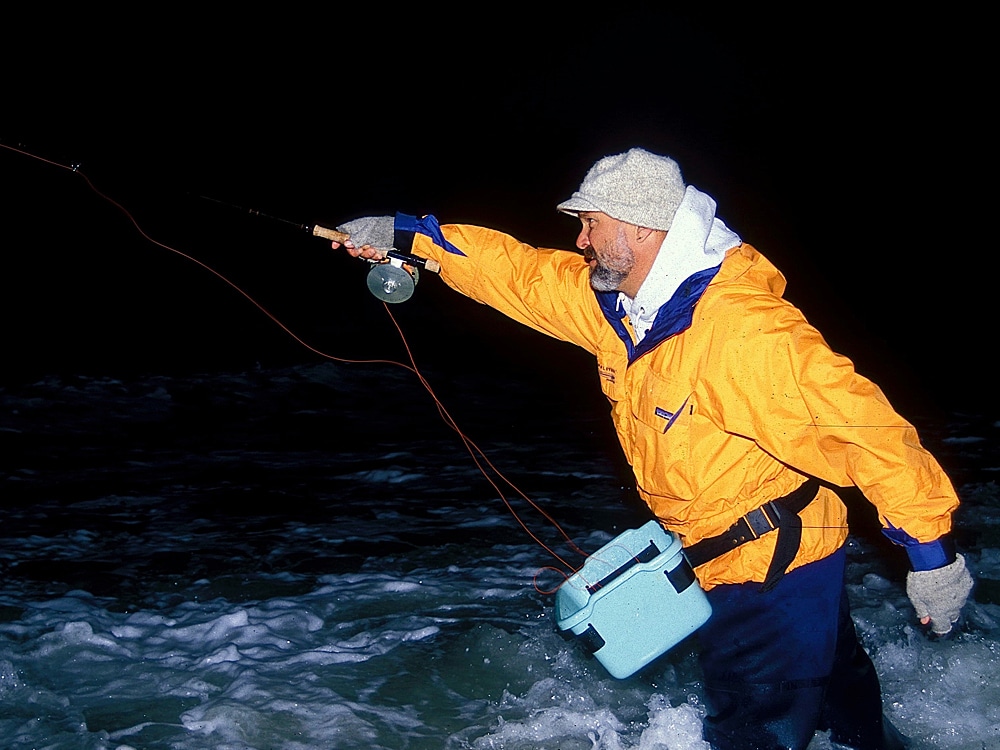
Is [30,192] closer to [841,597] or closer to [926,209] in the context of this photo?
[841,597]

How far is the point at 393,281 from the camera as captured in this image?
3.86 meters

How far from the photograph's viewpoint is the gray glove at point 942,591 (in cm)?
279

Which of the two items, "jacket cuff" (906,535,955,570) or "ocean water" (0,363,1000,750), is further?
"ocean water" (0,363,1000,750)

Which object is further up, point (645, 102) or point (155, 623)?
point (645, 102)

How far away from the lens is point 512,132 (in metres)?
38.4

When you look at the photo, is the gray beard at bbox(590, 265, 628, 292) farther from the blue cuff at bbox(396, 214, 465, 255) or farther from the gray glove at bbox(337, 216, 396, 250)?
the gray glove at bbox(337, 216, 396, 250)

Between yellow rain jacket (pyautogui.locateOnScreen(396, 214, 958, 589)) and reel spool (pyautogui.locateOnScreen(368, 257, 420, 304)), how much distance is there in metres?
0.84

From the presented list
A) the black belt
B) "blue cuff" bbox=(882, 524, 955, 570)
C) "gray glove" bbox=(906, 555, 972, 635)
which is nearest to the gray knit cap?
the black belt

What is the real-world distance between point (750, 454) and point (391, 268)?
1777 mm

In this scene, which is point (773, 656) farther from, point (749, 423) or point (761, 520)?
point (749, 423)

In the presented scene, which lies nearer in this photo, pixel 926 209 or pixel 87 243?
pixel 87 243

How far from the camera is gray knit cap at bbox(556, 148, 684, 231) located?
2.98 m

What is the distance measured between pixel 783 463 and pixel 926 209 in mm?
32175

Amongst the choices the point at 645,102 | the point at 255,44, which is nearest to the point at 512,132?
the point at 645,102
